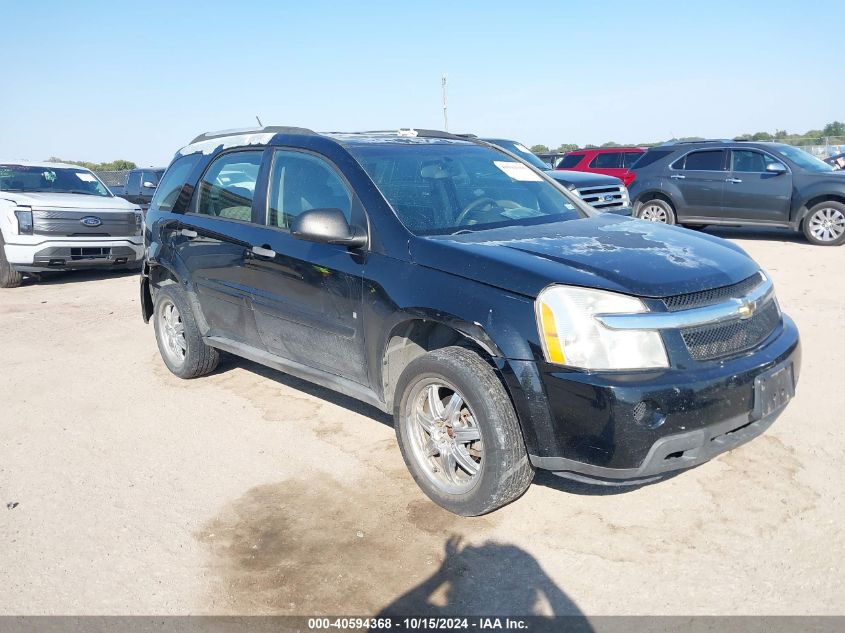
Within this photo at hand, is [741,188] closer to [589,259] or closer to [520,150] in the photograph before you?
[520,150]

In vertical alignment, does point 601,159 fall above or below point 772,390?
above

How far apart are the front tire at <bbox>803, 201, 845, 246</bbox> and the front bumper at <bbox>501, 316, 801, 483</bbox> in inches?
373

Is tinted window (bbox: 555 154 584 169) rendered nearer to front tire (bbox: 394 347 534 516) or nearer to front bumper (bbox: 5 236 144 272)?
front bumper (bbox: 5 236 144 272)

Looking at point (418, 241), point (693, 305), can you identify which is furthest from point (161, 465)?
point (693, 305)

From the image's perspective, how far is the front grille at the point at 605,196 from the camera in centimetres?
1013

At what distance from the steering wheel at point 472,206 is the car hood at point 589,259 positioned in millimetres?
220

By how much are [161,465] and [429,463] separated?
1.67 metres

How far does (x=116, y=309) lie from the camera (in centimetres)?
873

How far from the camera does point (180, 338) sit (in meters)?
5.76

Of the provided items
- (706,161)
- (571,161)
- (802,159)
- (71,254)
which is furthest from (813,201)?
(71,254)

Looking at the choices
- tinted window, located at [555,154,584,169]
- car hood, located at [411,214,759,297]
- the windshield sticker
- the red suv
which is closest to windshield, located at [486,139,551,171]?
the red suv

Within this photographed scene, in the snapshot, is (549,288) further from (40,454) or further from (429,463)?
(40,454)

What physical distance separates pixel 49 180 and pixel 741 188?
1105cm

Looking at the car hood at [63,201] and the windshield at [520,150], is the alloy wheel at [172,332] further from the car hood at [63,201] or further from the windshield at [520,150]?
the windshield at [520,150]
